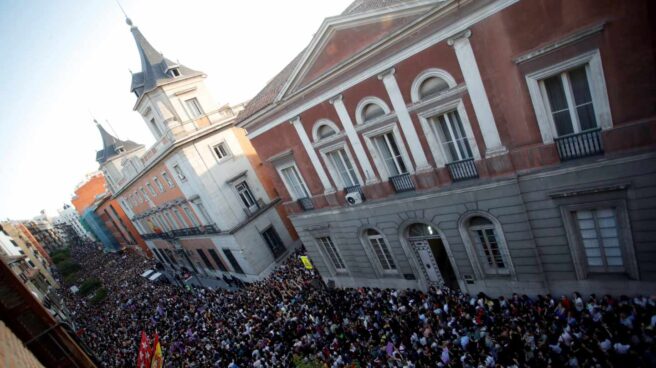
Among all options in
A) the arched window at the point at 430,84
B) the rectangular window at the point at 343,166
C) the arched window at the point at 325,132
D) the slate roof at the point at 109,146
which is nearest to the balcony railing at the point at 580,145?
the arched window at the point at 430,84

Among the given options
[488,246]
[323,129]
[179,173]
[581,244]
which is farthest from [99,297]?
[581,244]

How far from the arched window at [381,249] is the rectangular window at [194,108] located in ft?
55.8

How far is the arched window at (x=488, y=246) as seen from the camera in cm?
1182

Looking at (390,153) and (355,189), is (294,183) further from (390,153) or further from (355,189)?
(390,153)

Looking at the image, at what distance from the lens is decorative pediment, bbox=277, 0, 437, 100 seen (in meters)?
10.5

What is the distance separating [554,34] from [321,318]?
1397 cm

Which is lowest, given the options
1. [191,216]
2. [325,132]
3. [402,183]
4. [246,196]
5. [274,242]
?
[274,242]

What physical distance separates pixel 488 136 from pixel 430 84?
8.65 ft

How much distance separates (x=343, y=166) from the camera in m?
15.1

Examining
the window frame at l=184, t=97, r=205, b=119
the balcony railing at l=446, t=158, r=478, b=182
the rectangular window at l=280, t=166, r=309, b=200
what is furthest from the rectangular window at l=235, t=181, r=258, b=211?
the balcony railing at l=446, t=158, r=478, b=182

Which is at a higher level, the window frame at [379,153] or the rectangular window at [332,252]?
the window frame at [379,153]

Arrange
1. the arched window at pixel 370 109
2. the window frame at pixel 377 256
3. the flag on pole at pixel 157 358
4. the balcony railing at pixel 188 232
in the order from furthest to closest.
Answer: the balcony railing at pixel 188 232
the window frame at pixel 377 256
the arched window at pixel 370 109
the flag on pole at pixel 157 358

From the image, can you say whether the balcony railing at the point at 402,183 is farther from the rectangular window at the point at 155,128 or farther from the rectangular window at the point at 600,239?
the rectangular window at the point at 155,128

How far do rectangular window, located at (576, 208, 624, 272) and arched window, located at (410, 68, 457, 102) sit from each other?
573 cm
